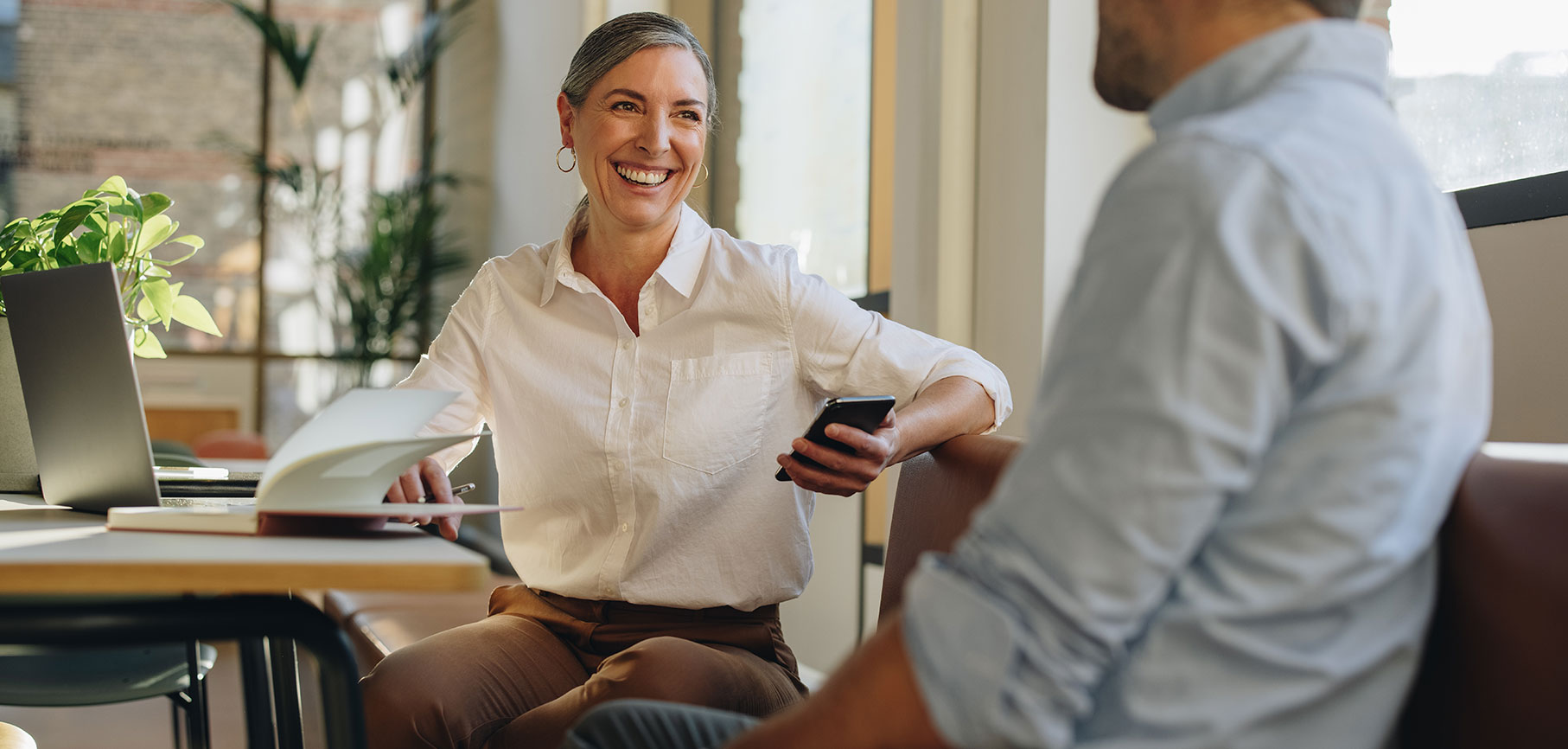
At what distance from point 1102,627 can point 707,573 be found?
1011 millimetres

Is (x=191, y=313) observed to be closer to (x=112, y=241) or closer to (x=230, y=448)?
(x=112, y=241)

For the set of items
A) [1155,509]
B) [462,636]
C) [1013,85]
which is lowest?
[462,636]

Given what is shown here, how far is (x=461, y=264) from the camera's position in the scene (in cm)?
630

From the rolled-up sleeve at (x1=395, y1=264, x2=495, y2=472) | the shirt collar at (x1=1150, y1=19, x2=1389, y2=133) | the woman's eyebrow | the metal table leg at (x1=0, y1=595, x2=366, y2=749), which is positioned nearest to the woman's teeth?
the woman's eyebrow

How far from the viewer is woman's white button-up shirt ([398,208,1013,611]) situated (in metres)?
1.69

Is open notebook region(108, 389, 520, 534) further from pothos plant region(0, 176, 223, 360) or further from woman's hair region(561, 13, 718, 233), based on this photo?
woman's hair region(561, 13, 718, 233)

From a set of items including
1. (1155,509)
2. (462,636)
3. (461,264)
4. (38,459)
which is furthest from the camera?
(461,264)

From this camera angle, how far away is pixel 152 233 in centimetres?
167

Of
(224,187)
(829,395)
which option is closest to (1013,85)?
(829,395)

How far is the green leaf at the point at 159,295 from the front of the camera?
5.50ft

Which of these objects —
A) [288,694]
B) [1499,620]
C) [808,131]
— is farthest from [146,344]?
[808,131]

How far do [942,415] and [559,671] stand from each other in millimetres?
585

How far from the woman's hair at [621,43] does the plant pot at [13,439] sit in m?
0.86

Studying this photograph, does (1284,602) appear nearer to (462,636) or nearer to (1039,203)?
(462,636)
